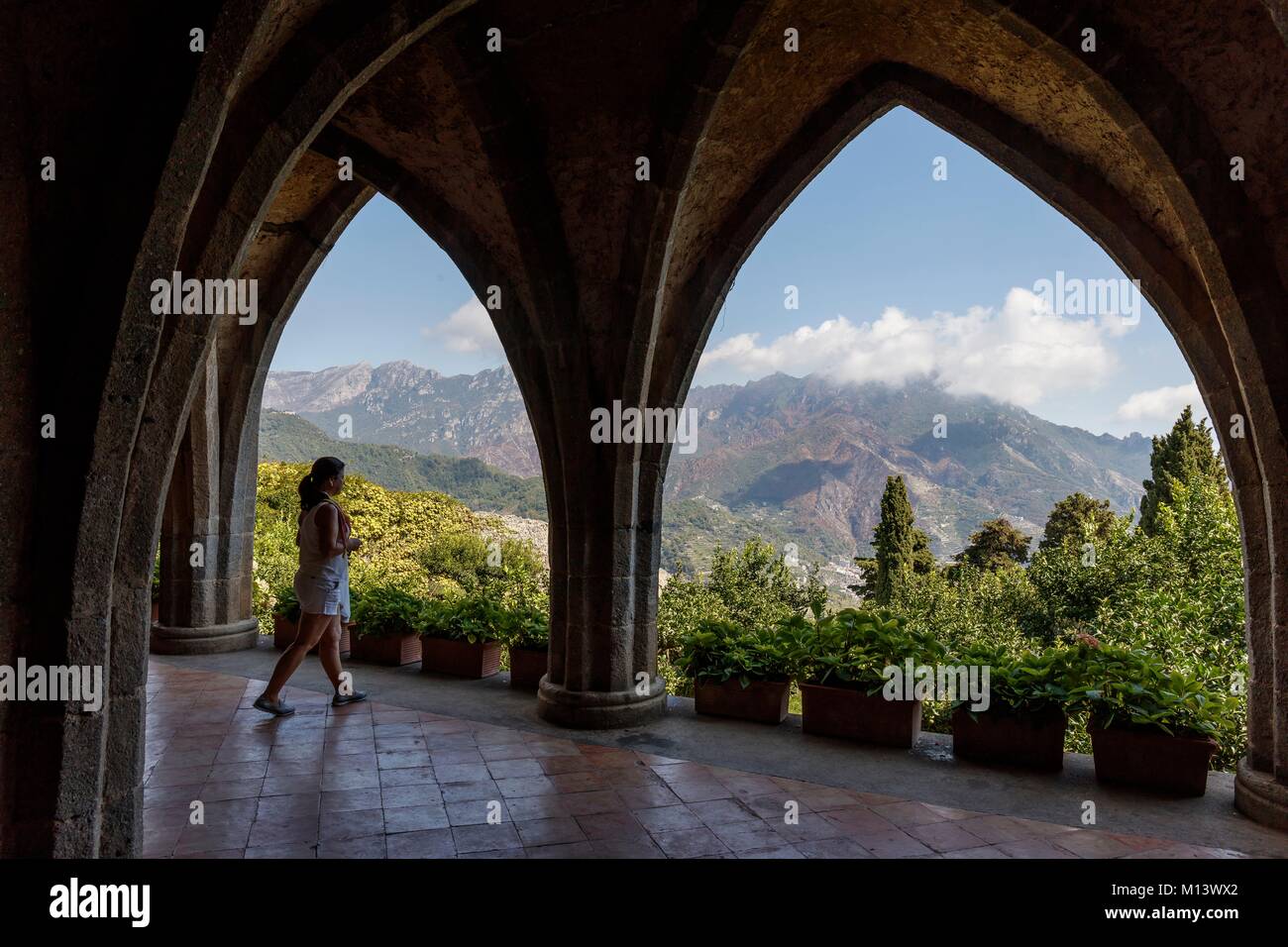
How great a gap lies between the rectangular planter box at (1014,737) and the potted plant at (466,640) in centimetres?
338

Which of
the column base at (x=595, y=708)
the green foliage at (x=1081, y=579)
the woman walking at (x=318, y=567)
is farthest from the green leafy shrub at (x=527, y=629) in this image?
the green foliage at (x=1081, y=579)

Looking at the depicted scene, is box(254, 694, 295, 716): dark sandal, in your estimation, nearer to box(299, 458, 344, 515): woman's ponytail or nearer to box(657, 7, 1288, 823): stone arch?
box(299, 458, 344, 515): woman's ponytail

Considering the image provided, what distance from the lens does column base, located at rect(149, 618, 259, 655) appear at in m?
6.88

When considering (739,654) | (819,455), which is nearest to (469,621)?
(739,654)

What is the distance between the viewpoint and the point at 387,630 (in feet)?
21.8

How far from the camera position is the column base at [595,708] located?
196 inches

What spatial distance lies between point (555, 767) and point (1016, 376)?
135538 millimetres

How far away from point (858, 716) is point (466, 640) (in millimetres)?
3006

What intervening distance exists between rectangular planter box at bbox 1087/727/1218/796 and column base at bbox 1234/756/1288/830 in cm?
16

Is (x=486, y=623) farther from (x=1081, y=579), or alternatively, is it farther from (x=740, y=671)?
(x=1081, y=579)

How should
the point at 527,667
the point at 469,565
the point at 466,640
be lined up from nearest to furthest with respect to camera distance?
the point at 527,667 < the point at 466,640 < the point at 469,565

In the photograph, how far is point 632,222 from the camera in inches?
191

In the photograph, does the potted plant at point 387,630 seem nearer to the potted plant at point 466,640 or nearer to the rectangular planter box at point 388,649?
the rectangular planter box at point 388,649
